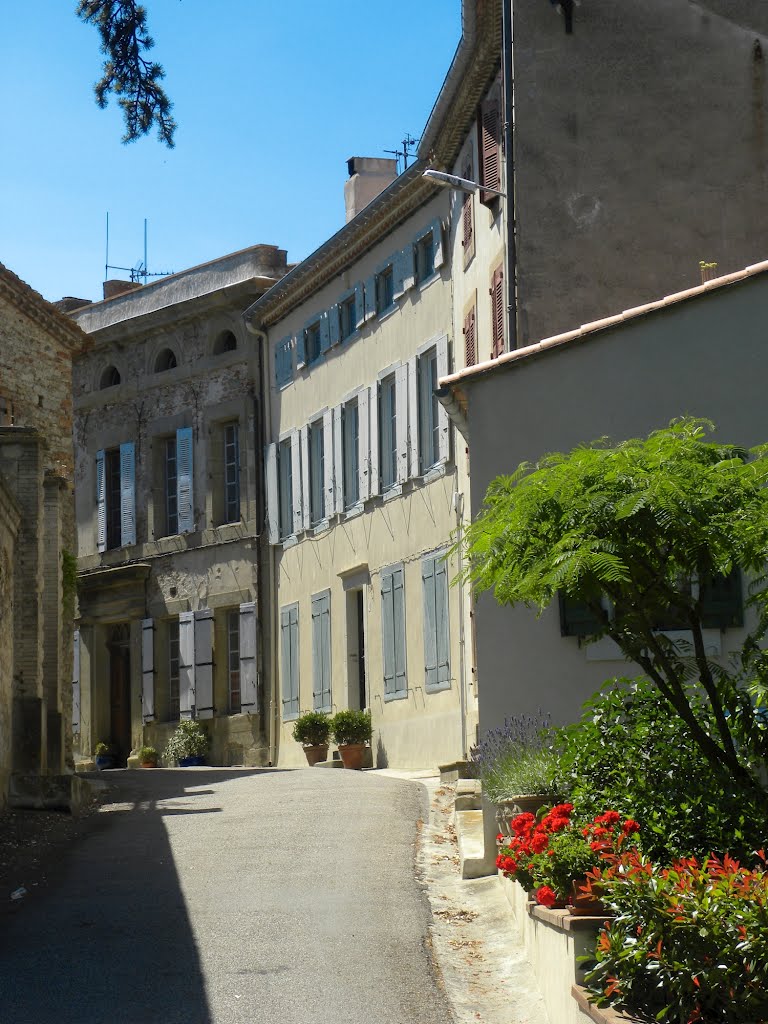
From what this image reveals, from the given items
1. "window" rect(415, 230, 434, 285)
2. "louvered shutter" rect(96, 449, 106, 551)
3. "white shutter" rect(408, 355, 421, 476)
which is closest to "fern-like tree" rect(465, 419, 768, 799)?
"white shutter" rect(408, 355, 421, 476)

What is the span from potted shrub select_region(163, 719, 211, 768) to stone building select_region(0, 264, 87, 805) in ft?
14.8

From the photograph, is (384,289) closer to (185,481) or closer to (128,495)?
(185,481)

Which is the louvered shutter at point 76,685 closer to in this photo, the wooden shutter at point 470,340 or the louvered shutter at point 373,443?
the louvered shutter at point 373,443

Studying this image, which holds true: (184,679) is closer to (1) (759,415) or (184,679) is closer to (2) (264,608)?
(2) (264,608)

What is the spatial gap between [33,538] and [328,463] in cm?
839

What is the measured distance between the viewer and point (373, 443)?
23328 mm

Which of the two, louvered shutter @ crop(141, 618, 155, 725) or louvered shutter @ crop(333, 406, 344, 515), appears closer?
louvered shutter @ crop(333, 406, 344, 515)

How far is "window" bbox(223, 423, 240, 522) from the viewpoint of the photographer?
27922mm

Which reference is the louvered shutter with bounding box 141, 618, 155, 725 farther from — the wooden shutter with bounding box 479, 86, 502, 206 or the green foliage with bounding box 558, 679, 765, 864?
the green foliage with bounding box 558, 679, 765, 864

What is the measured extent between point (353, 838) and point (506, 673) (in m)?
2.56

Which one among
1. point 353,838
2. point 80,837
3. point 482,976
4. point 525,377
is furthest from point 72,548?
point 482,976

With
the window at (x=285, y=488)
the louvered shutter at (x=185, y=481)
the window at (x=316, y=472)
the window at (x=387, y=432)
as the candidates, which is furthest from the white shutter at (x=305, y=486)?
the louvered shutter at (x=185, y=481)

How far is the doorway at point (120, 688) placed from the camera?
2983 cm

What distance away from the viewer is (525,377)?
11.1 meters
